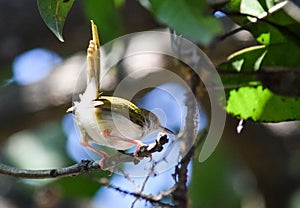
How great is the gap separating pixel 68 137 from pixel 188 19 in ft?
6.66

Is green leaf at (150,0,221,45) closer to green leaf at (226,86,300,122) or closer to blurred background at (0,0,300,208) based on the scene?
green leaf at (226,86,300,122)

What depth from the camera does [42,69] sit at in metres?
2.60

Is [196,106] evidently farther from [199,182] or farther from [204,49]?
[199,182]

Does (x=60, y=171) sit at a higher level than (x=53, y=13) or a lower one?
lower

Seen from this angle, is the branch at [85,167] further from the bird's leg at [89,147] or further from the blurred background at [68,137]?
the blurred background at [68,137]

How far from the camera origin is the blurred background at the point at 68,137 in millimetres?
2203

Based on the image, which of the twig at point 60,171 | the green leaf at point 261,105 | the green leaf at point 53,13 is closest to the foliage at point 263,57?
the green leaf at point 261,105

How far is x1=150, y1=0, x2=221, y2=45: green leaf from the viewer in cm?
82

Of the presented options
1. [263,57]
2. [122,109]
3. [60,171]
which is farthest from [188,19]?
[263,57]

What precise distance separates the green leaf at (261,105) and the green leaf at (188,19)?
379mm

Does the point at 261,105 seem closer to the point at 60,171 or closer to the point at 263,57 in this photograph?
the point at 263,57

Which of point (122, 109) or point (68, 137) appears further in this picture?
point (68, 137)

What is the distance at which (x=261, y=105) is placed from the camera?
1264 mm

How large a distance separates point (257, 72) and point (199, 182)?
1.56m
